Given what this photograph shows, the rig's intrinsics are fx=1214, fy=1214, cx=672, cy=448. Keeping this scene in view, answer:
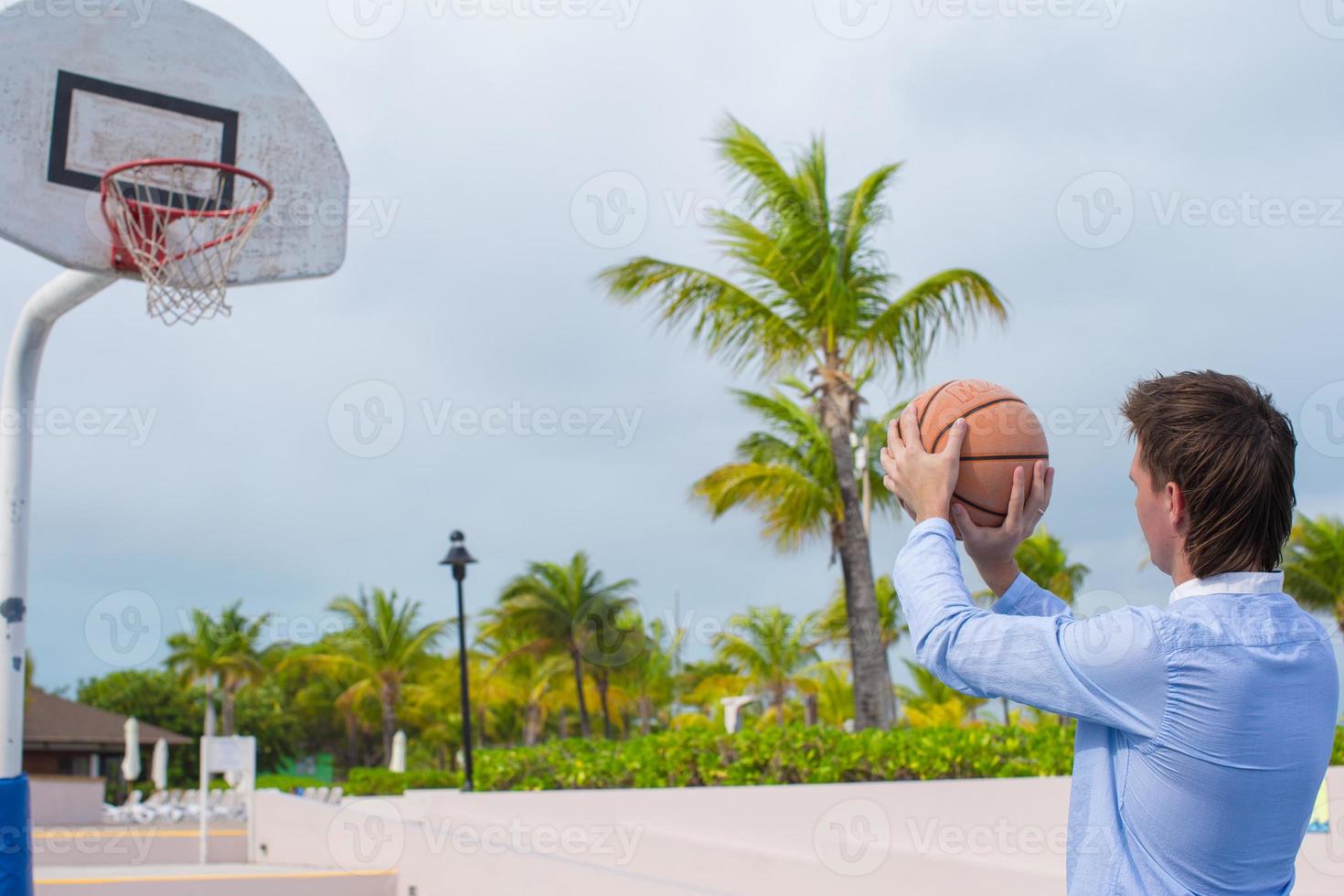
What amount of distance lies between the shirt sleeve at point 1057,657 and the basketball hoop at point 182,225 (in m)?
6.97

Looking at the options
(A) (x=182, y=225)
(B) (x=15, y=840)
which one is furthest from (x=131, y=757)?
(B) (x=15, y=840)

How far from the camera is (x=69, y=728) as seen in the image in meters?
41.5

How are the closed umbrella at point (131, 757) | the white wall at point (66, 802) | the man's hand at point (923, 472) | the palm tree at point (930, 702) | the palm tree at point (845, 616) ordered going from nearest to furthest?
the man's hand at point (923, 472) < the white wall at point (66, 802) < the closed umbrella at point (131, 757) < the palm tree at point (845, 616) < the palm tree at point (930, 702)

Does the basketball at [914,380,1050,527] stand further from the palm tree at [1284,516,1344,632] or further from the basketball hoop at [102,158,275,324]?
the palm tree at [1284,516,1344,632]

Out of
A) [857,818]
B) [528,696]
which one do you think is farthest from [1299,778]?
[528,696]

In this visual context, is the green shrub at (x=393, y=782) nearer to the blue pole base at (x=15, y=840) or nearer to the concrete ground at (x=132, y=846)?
the concrete ground at (x=132, y=846)

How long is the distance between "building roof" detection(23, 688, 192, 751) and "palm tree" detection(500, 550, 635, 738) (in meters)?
13.1

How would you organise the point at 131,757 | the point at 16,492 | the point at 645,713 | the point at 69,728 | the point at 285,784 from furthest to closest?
the point at 645,713, the point at 69,728, the point at 285,784, the point at 131,757, the point at 16,492

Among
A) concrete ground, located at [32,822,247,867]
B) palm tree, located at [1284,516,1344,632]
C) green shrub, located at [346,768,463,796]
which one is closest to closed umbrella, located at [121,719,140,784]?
green shrub, located at [346,768,463,796]

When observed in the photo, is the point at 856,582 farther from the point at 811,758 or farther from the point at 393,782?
→ the point at 393,782

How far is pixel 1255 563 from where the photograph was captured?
1.90m

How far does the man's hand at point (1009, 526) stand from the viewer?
218 centimetres

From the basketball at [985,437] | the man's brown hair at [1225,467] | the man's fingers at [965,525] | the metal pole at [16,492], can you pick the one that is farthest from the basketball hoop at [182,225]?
the man's brown hair at [1225,467]

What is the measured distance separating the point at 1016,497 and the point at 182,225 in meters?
7.62
